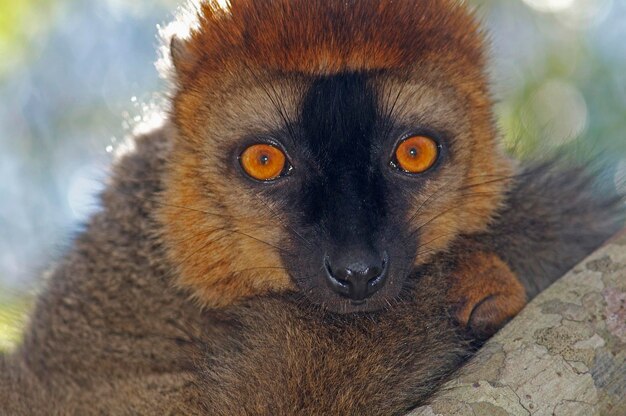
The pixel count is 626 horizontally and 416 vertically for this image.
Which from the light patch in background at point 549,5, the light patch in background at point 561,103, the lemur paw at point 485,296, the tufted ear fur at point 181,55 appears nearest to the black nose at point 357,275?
the lemur paw at point 485,296

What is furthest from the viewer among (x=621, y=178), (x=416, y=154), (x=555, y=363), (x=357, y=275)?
(x=621, y=178)

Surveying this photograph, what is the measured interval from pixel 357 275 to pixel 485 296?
0.55m

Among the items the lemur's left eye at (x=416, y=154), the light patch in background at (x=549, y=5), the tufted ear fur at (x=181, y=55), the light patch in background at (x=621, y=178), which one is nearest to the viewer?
the lemur's left eye at (x=416, y=154)

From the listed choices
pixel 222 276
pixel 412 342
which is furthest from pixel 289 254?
pixel 412 342

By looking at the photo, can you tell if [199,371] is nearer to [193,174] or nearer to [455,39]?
[193,174]

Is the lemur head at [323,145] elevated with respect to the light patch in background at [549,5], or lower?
lower

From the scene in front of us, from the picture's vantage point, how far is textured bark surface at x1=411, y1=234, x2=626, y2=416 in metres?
2.66

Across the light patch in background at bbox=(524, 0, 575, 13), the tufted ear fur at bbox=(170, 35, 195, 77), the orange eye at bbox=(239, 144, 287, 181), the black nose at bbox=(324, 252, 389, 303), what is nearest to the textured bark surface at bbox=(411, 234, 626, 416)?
the black nose at bbox=(324, 252, 389, 303)

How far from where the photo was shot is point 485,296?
3.26 metres

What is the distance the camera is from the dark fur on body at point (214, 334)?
299 cm

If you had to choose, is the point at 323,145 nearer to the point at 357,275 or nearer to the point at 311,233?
the point at 311,233

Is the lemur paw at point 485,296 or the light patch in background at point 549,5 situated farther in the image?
the light patch in background at point 549,5

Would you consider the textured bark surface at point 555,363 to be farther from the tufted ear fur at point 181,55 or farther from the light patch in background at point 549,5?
the light patch in background at point 549,5

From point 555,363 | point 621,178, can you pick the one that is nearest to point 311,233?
point 555,363
